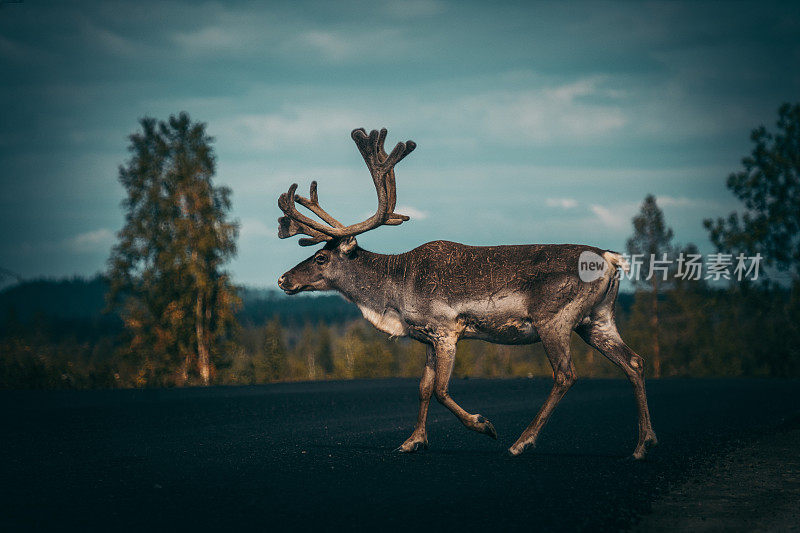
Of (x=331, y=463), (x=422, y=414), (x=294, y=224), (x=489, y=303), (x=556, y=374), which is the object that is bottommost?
(x=331, y=463)

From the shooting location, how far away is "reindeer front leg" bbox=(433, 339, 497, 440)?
940 centimetres

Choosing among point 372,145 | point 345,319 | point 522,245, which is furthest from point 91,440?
point 345,319

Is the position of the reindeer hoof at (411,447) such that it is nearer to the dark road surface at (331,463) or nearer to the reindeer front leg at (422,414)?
the reindeer front leg at (422,414)

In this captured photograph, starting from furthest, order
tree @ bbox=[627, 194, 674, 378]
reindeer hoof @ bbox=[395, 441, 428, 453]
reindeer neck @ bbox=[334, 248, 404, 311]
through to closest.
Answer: tree @ bbox=[627, 194, 674, 378] → reindeer neck @ bbox=[334, 248, 404, 311] → reindeer hoof @ bbox=[395, 441, 428, 453]

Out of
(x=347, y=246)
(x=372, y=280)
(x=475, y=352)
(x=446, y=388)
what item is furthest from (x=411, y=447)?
(x=475, y=352)

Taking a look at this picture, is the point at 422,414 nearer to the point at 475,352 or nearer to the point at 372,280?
the point at 372,280

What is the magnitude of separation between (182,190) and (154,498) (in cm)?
3324

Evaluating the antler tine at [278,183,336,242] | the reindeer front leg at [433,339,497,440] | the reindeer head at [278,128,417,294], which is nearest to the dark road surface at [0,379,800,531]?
the reindeer front leg at [433,339,497,440]

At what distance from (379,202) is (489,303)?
8.01 feet

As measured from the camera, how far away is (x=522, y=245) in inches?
402

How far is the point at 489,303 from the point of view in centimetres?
983

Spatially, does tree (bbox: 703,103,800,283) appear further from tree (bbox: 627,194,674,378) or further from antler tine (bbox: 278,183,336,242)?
tree (bbox: 627,194,674,378)

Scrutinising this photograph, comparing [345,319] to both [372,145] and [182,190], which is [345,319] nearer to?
[182,190]

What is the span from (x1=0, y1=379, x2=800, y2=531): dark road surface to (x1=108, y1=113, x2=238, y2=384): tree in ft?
59.6
